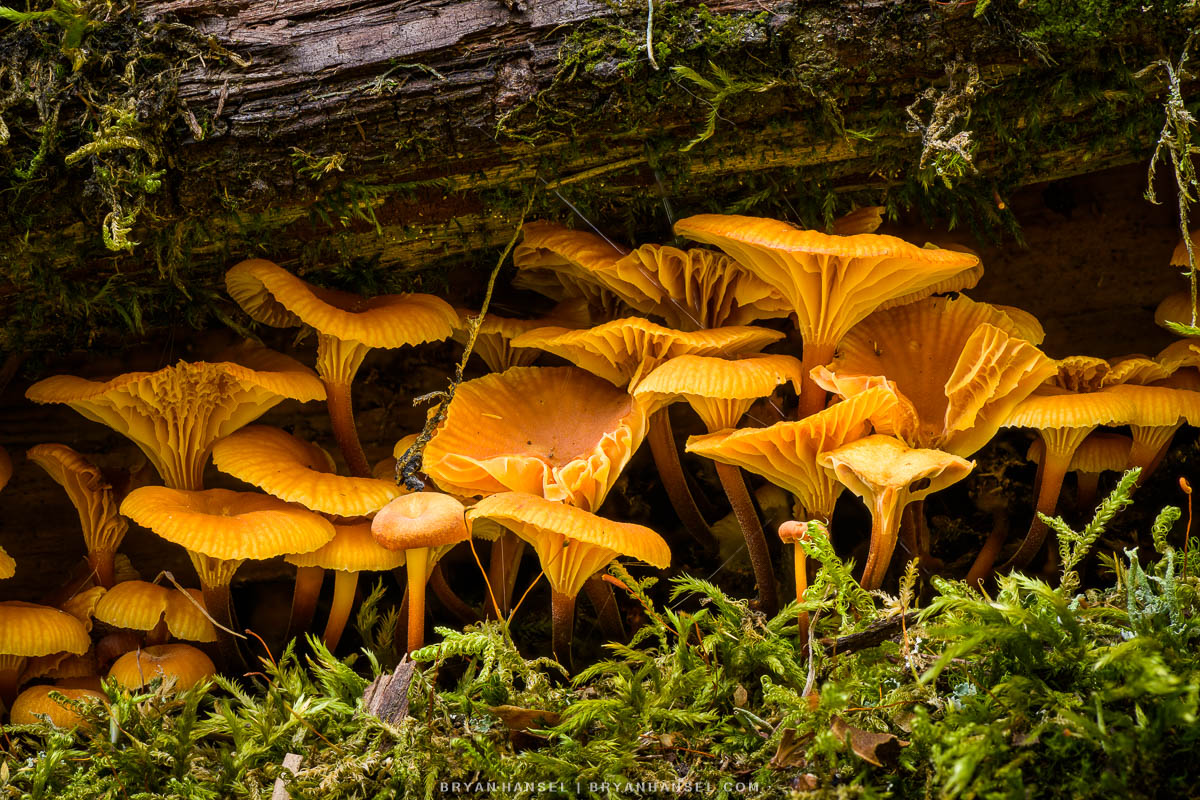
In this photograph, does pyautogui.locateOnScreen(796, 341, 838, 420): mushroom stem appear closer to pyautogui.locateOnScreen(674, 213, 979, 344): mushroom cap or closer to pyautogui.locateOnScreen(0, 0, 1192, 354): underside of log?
pyautogui.locateOnScreen(674, 213, 979, 344): mushroom cap

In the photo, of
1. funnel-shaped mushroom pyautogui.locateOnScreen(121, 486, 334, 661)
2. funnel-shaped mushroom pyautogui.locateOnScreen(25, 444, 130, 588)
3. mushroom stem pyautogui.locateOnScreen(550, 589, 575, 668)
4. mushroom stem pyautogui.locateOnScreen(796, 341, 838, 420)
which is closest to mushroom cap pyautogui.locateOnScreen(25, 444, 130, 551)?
funnel-shaped mushroom pyautogui.locateOnScreen(25, 444, 130, 588)

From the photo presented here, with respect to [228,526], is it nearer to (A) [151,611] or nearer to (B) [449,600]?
(A) [151,611]

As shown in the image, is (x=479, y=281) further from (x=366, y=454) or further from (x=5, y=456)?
(x=5, y=456)

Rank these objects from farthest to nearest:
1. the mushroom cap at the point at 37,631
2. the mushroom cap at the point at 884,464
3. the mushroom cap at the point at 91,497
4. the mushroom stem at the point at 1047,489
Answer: the mushroom cap at the point at 91,497 < the mushroom stem at the point at 1047,489 < the mushroom cap at the point at 37,631 < the mushroom cap at the point at 884,464

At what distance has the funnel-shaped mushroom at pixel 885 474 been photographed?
2.32 meters

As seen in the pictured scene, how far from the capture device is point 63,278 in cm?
282

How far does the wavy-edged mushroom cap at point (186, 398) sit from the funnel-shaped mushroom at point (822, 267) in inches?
57.7

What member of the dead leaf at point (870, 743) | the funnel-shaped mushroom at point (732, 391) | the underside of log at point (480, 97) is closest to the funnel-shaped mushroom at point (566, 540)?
the funnel-shaped mushroom at point (732, 391)

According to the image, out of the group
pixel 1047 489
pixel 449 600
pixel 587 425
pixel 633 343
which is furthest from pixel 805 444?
pixel 449 600

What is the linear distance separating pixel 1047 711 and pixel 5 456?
11.1ft

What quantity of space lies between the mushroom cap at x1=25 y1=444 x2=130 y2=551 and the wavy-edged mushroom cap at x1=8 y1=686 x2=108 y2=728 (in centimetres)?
52

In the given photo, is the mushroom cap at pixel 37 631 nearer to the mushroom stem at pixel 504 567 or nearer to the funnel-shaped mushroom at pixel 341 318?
the funnel-shaped mushroom at pixel 341 318

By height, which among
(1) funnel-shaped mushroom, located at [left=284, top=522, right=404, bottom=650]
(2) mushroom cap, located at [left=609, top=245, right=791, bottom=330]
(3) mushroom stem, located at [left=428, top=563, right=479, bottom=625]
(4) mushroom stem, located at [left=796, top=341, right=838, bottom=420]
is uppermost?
(2) mushroom cap, located at [left=609, top=245, right=791, bottom=330]

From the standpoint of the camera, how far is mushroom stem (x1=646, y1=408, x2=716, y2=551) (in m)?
3.18
